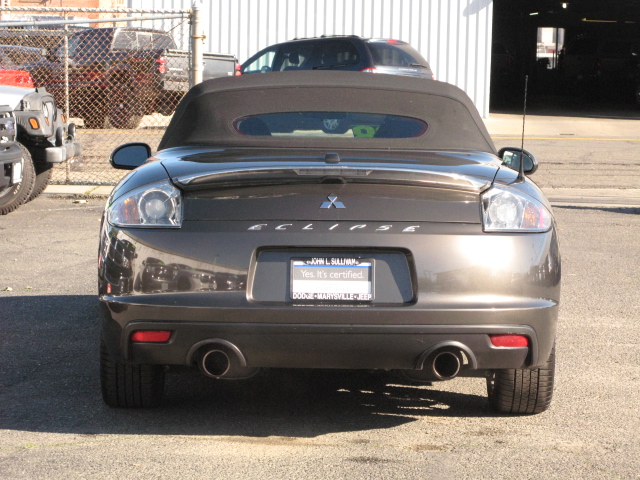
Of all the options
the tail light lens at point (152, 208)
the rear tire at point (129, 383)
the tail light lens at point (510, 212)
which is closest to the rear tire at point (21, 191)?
the rear tire at point (129, 383)

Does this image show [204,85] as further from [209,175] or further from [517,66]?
[517,66]

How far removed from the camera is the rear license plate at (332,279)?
3727 mm

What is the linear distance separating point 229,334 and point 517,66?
4310cm

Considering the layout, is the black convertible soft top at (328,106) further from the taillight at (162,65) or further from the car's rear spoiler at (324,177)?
the taillight at (162,65)

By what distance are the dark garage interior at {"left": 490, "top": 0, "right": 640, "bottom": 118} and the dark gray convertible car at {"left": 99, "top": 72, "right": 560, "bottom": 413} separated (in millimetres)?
22316

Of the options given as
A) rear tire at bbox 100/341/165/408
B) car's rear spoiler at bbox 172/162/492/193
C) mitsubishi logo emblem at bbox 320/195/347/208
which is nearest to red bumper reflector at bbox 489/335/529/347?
car's rear spoiler at bbox 172/162/492/193

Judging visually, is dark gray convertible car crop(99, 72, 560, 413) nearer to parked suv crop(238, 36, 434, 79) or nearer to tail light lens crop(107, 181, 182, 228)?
tail light lens crop(107, 181, 182, 228)

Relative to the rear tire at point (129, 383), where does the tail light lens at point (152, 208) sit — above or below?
above

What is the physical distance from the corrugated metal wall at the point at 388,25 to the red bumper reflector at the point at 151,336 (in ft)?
69.5

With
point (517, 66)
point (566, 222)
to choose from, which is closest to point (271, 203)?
point (566, 222)

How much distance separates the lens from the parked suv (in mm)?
16766

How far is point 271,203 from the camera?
3779 millimetres

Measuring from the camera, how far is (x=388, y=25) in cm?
2458

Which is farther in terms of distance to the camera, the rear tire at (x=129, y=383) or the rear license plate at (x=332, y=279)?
the rear tire at (x=129, y=383)
